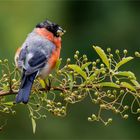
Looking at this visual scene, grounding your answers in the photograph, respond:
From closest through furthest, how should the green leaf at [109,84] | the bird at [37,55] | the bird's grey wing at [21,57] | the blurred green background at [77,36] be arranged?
1. the green leaf at [109,84]
2. the bird at [37,55]
3. the bird's grey wing at [21,57]
4. the blurred green background at [77,36]

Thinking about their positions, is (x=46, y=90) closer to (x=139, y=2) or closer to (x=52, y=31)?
(x=52, y=31)

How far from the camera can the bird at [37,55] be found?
5244mm

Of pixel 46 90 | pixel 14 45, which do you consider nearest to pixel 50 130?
pixel 14 45

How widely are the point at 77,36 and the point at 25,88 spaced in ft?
40.8

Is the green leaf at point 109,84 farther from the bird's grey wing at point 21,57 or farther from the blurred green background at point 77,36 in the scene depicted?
the blurred green background at point 77,36

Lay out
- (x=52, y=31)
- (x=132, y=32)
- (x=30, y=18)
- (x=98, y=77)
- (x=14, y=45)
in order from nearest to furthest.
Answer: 1. (x=98, y=77)
2. (x=52, y=31)
3. (x=14, y=45)
4. (x=30, y=18)
5. (x=132, y=32)

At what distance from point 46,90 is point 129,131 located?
11588 mm

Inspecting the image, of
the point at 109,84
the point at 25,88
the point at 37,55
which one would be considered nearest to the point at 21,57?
the point at 37,55

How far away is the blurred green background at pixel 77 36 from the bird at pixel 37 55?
7926 mm

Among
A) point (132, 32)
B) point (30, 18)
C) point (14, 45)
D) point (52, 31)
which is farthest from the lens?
point (132, 32)

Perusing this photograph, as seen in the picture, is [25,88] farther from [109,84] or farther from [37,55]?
[37,55]

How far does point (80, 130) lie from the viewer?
15609 mm

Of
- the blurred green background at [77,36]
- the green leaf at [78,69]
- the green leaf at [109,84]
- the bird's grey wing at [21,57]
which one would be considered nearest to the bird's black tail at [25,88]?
the bird's grey wing at [21,57]

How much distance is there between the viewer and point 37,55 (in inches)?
226
